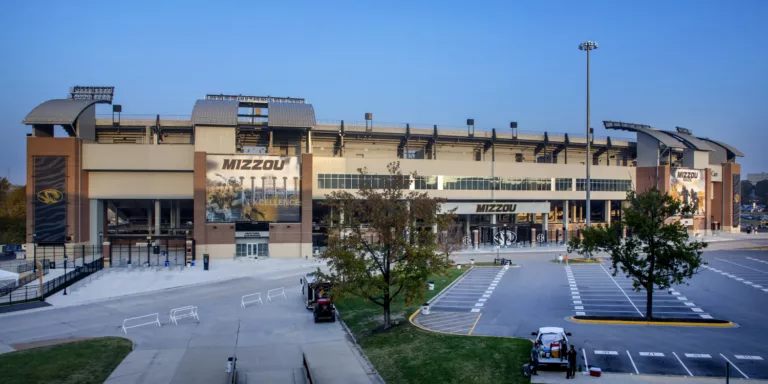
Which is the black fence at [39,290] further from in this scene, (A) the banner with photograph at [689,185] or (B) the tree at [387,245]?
(A) the banner with photograph at [689,185]

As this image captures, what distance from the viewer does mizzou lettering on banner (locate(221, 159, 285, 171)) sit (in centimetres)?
5500

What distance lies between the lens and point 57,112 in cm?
5494

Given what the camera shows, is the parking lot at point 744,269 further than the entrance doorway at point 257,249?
No

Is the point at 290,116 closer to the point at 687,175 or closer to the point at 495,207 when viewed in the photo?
the point at 495,207

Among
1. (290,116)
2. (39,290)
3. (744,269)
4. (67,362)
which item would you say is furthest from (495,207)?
(67,362)

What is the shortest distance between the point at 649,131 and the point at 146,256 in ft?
227

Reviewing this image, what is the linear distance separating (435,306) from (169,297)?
671 inches

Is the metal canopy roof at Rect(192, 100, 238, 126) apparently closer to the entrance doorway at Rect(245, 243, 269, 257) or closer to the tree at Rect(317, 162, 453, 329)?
the entrance doorway at Rect(245, 243, 269, 257)

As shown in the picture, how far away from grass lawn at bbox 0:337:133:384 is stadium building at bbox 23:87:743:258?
27243 mm

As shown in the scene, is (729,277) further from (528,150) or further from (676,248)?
(528,150)

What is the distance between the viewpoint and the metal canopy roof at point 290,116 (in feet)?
186

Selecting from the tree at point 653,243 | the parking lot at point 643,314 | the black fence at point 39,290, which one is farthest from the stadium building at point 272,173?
the tree at point 653,243

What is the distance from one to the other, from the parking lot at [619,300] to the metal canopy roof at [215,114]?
118 feet

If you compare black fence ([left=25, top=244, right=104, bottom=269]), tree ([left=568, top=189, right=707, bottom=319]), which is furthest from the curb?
black fence ([left=25, top=244, right=104, bottom=269])
